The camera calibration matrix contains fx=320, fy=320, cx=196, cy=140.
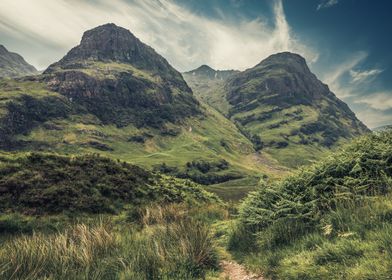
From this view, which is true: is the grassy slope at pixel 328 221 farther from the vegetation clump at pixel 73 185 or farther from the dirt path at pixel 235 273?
the vegetation clump at pixel 73 185

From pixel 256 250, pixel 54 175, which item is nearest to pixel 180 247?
pixel 256 250

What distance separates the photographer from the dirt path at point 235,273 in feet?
32.1

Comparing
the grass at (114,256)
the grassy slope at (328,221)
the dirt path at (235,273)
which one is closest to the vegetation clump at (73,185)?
the grass at (114,256)

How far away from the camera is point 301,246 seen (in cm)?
955

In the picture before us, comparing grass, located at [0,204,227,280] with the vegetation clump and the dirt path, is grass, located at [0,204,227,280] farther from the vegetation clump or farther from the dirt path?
the vegetation clump

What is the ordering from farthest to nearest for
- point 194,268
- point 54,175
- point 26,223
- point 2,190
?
point 54,175 → point 2,190 → point 26,223 → point 194,268

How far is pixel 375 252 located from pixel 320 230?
281 cm

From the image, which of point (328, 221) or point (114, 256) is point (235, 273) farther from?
point (114, 256)

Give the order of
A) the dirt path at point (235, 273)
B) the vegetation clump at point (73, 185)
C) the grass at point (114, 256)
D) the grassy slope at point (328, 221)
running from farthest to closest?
1. the vegetation clump at point (73, 185)
2. the dirt path at point (235, 273)
3. the grass at point (114, 256)
4. the grassy slope at point (328, 221)

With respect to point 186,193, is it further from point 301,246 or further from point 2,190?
point 301,246

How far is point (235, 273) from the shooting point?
34.5 feet

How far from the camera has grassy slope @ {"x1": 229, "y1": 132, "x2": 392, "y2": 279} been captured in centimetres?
765

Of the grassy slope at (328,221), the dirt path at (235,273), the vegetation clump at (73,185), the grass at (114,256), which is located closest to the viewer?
the grassy slope at (328,221)

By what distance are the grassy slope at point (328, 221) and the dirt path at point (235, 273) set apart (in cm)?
32
